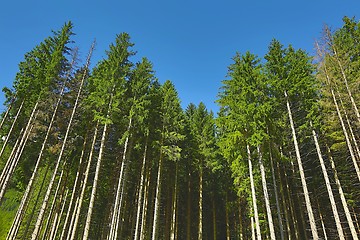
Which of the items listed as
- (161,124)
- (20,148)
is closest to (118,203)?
(161,124)

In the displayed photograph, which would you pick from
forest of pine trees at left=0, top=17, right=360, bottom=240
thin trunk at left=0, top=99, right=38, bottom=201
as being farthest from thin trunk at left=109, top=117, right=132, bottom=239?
thin trunk at left=0, top=99, right=38, bottom=201

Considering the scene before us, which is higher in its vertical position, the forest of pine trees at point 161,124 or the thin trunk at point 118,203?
the forest of pine trees at point 161,124

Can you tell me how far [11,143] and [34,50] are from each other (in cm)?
623

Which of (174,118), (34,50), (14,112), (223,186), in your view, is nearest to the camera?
(14,112)

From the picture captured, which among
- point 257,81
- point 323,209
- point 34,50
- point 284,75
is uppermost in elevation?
point 34,50

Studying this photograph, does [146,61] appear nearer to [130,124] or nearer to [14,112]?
[130,124]

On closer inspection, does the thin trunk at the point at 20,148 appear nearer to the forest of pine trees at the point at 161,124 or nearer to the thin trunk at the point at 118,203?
the forest of pine trees at the point at 161,124

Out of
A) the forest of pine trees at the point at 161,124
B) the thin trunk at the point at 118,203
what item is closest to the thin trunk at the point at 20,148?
the forest of pine trees at the point at 161,124

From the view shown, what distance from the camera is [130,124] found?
14594 mm

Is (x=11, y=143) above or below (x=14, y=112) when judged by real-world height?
below

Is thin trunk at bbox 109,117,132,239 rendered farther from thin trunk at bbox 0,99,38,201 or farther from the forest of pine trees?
thin trunk at bbox 0,99,38,201

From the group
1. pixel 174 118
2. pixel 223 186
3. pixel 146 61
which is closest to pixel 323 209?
pixel 223 186

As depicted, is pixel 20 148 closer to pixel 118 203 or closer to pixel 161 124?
pixel 118 203

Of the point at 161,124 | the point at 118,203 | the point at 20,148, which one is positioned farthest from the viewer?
the point at 161,124
